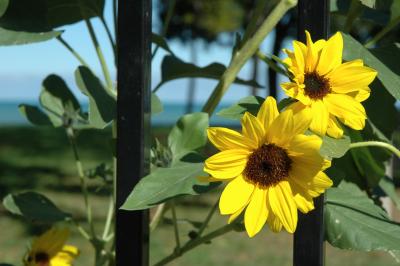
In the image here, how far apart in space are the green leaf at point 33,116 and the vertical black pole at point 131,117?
0.96ft

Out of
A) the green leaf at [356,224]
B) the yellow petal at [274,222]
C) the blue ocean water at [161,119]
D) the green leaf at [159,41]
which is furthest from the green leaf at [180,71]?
the blue ocean water at [161,119]

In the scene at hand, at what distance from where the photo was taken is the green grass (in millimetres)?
3797

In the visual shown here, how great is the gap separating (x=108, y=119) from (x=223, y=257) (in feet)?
10.8

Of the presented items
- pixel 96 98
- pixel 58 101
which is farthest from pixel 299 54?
pixel 58 101

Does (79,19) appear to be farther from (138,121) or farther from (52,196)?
(52,196)

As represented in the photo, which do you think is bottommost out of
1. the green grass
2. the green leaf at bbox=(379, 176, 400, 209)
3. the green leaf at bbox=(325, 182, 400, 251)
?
the green grass

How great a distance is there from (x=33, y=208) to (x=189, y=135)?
0.25 meters

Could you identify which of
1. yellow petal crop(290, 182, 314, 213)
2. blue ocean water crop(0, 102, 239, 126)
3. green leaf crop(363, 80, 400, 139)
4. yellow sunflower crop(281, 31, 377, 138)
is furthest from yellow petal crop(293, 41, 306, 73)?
blue ocean water crop(0, 102, 239, 126)

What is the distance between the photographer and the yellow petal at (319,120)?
56 centimetres

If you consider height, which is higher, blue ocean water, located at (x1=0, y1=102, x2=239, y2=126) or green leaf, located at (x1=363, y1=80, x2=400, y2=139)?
green leaf, located at (x1=363, y1=80, x2=400, y2=139)

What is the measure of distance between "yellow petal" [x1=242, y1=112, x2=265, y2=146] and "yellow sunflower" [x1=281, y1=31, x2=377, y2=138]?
1.5 inches

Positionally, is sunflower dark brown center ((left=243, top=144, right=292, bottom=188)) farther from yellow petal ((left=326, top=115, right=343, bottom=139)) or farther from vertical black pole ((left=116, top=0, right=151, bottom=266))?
vertical black pole ((left=116, top=0, right=151, bottom=266))

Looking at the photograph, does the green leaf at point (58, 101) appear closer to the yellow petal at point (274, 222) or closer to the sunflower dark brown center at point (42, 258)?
the sunflower dark brown center at point (42, 258)

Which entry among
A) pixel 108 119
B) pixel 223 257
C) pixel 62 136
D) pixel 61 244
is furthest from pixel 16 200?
pixel 62 136
